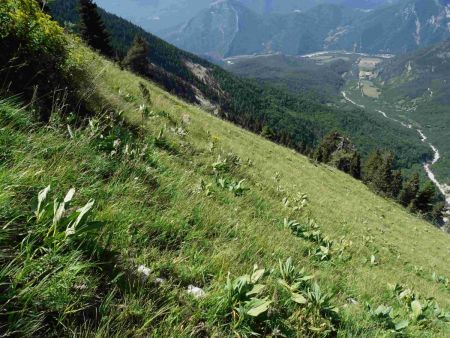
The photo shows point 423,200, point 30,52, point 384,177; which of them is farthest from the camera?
point 384,177

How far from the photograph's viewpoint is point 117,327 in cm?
226

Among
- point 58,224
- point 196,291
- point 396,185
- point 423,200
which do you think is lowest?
point 423,200

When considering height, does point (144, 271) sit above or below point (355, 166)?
above

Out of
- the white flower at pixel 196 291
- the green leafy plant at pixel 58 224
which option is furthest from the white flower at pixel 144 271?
the green leafy plant at pixel 58 224

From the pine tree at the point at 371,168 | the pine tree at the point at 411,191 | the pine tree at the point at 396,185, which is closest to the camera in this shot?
the pine tree at the point at 411,191

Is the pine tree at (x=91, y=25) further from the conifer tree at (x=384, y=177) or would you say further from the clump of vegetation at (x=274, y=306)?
the conifer tree at (x=384, y=177)

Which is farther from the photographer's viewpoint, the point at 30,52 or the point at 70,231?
the point at 30,52

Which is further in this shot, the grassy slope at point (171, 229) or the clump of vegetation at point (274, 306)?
the grassy slope at point (171, 229)

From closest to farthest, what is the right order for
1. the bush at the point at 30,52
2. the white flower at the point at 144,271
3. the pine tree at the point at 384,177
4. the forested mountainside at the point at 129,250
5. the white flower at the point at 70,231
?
the forested mountainside at the point at 129,250 < the white flower at the point at 70,231 < the white flower at the point at 144,271 < the bush at the point at 30,52 < the pine tree at the point at 384,177

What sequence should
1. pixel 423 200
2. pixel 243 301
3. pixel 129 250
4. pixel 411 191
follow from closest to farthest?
pixel 243 301 < pixel 129 250 < pixel 423 200 < pixel 411 191

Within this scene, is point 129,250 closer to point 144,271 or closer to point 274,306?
point 144,271

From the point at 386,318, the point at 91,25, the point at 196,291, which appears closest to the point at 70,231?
the point at 196,291

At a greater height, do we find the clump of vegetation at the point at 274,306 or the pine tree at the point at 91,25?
the pine tree at the point at 91,25

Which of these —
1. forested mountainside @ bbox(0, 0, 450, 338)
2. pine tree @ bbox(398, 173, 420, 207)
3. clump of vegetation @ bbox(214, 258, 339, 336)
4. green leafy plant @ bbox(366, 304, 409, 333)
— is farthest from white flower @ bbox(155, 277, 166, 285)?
pine tree @ bbox(398, 173, 420, 207)
